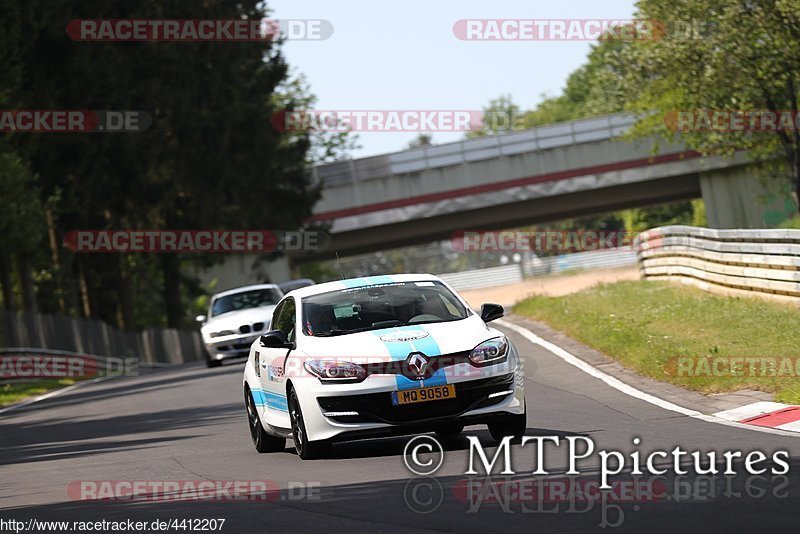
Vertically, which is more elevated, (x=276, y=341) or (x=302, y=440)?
(x=276, y=341)

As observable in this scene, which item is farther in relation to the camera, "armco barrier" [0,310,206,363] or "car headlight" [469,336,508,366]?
"armco barrier" [0,310,206,363]

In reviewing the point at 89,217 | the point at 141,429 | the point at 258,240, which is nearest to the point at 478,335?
the point at 141,429

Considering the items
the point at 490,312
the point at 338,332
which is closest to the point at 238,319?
the point at 490,312

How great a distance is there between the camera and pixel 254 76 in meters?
62.7

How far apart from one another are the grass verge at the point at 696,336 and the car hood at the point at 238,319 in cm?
542

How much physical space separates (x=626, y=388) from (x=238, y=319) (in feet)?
49.7

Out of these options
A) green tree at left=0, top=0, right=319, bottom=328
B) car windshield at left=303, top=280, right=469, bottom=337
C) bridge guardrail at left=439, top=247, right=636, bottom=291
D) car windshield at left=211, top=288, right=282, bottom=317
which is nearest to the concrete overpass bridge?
green tree at left=0, top=0, right=319, bottom=328

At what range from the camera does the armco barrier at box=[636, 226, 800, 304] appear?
2322 cm

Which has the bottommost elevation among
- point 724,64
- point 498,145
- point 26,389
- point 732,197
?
point 26,389

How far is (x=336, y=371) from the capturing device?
1195 centimetres

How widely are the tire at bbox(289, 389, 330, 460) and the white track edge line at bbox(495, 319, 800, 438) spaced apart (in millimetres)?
3219

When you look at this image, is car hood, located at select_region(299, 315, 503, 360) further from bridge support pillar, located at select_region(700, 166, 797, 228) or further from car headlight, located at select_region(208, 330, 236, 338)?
bridge support pillar, located at select_region(700, 166, 797, 228)

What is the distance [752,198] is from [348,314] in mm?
51753

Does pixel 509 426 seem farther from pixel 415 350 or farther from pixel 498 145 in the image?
pixel 498 145
